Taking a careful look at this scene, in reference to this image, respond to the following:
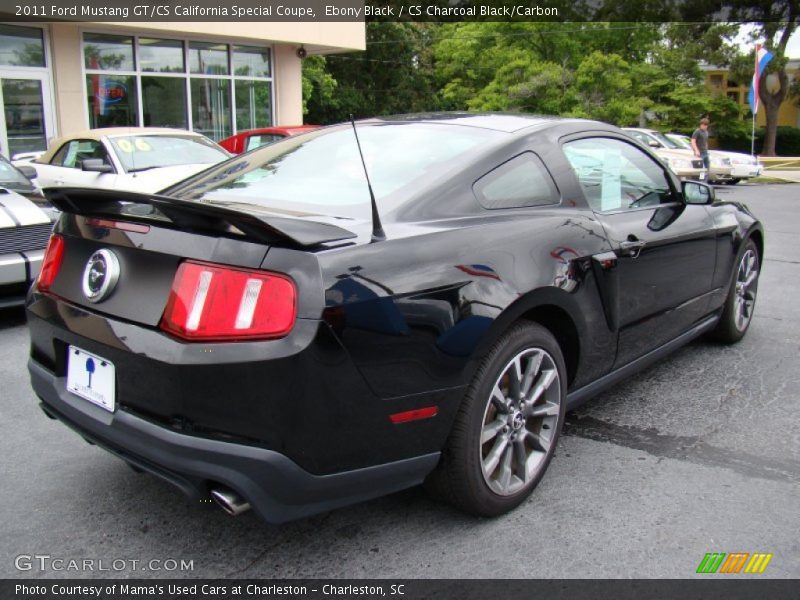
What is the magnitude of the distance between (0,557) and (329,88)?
107 feet

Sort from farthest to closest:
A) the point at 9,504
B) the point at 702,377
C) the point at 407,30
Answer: the point at 407,30
the point at 702,377
the point at 9,504

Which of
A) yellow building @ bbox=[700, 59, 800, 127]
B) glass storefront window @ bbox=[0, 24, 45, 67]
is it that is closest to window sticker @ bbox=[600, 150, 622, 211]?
glass storefront window @ bbox=[0, 24, 45, 67]

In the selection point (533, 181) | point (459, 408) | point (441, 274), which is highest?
point (533, 181)

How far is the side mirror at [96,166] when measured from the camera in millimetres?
8836

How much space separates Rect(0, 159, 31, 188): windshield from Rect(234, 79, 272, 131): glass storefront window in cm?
1326

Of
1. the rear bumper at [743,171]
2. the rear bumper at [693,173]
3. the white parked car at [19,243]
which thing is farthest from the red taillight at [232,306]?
the rear bumper at [743,171]

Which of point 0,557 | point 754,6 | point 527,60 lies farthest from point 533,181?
point 754,6

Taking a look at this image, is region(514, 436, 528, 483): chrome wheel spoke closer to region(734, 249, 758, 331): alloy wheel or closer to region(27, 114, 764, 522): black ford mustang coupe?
region(27, 114, 764, 522): black ford mustang coupe

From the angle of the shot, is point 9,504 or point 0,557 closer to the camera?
point 0,557

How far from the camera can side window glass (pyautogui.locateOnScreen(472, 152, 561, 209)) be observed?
2.93 m

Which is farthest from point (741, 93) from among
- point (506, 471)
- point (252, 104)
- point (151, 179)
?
point (506, 471)

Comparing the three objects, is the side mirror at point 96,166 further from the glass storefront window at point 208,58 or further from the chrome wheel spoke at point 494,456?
the glass storefront window at point 208,58

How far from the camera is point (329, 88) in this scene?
33.4 metres

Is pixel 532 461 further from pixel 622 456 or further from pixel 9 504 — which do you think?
pixel 9 504
